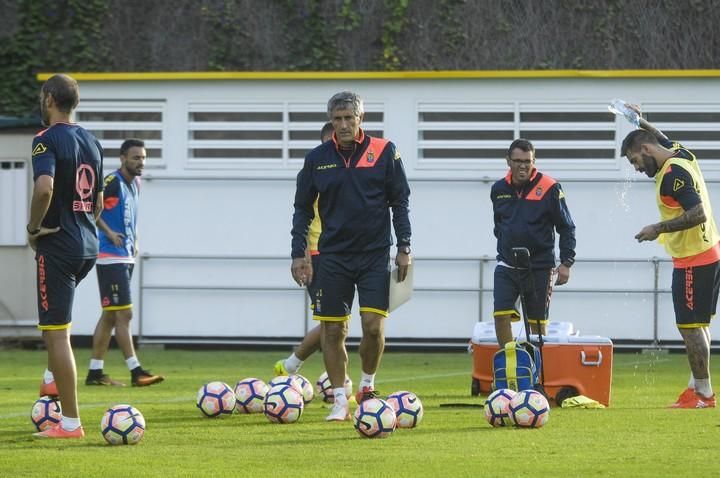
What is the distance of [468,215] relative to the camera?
1944 centimetres

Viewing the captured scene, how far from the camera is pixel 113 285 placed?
13922 mm

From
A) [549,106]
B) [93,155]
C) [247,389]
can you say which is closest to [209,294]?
[549,106]

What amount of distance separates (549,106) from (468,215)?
187 centimetres

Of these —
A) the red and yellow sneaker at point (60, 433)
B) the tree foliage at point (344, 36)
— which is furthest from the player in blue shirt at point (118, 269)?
the tree foliage at point (344, 36)

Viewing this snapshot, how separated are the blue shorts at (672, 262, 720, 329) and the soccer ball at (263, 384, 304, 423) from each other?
3.31 meters

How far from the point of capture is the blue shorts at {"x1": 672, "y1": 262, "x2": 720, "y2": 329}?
11.4 metres

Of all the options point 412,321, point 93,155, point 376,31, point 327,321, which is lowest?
point 412,321

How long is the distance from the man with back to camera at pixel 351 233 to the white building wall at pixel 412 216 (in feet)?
29.0

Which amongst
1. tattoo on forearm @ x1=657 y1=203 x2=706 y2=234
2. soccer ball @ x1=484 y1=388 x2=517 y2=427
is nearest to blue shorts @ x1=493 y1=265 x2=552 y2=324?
tattoo on forearm @ x1=657 y1=203 x2=706 y2=234

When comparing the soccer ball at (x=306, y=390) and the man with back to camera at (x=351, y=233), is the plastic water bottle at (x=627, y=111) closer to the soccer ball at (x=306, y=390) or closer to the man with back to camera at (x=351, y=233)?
the man with back to camera at (x=351, y=233)

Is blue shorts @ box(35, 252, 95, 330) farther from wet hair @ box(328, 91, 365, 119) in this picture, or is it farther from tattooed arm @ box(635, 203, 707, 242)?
tattooed arm @ box(635, 203, 707, 242)

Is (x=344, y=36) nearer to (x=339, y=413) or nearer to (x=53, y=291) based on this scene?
(x=339, y=413)

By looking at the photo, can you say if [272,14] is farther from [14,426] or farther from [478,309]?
[14,426]

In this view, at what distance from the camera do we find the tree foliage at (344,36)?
2192 cm
